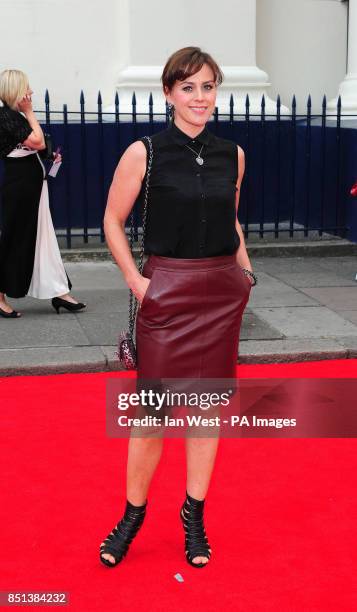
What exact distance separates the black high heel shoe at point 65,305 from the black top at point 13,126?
50.4 inches

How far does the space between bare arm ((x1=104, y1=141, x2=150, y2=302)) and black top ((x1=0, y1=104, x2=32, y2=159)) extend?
4.08m

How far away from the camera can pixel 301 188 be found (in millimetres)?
12078

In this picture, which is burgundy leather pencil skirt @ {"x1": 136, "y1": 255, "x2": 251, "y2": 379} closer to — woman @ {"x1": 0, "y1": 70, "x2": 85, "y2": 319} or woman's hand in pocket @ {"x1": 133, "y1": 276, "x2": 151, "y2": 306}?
woman's hand in pocket @ {"x1": 133, "y1": 276, "x2": 151, "y2": 306}

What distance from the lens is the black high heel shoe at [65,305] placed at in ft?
26.8

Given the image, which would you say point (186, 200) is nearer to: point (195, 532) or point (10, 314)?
point (195, 532)

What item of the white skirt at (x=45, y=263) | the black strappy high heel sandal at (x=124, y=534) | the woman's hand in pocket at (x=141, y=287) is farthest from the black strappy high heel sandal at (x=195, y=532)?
the white skirt at (x=45, y=263)

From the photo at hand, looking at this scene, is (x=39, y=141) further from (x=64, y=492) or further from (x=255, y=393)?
(x=64, y=492)

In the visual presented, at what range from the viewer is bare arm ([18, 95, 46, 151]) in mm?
7738

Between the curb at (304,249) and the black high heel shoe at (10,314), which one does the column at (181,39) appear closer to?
the curb at (304,249)

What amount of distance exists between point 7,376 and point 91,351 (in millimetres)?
633

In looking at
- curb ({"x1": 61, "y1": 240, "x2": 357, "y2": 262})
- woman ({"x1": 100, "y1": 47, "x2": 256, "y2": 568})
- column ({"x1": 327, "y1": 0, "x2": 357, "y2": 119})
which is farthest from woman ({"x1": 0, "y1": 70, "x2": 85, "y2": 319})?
column ({"x1": 327, "y1": 0, "x2": 357, "y2": 119})

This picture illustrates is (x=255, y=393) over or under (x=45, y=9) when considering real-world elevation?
under

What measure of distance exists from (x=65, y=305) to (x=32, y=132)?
139 cm

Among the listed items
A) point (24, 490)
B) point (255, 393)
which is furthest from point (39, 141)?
point (24, 490)
